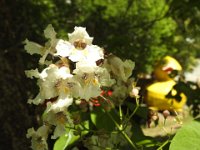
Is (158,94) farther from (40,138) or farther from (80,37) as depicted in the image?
(80,37)

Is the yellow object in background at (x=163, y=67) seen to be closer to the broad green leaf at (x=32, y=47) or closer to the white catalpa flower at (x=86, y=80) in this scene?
the broad green leaf at (x=32, y=47)

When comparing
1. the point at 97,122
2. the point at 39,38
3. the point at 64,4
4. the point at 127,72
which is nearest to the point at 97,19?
the point at 64,4

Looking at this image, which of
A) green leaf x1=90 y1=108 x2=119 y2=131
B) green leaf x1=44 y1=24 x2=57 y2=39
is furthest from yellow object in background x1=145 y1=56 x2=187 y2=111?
green leaf x1=44 y1=24 x2=57 y2=39

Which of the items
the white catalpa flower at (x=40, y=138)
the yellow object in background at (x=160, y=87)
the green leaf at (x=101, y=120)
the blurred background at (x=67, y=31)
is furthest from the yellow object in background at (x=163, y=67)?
the white catalpa flower at (x=40, y=138)

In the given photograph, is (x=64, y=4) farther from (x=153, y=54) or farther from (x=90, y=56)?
(x=90, y=56)

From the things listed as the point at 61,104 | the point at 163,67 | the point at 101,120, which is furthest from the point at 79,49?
the point at 163,67
